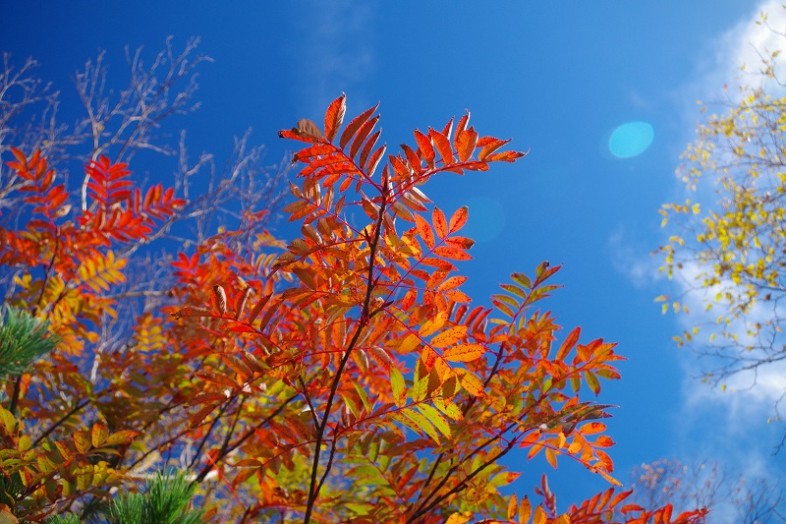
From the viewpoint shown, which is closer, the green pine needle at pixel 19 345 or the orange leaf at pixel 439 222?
the orange leaf at pixel 439 222

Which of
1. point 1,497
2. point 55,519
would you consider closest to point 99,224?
point 1,497

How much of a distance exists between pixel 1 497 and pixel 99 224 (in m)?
1.29

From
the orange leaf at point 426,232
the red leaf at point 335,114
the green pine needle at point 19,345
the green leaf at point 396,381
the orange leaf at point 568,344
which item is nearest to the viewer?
the red leaf at point 335,114

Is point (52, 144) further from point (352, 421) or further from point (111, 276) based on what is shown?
point (352, 421)

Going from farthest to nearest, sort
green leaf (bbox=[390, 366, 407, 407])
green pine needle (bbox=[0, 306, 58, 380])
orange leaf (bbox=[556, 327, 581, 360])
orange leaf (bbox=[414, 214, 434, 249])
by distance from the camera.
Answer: green pine needle (bbox=[0, 306, 58, 380])
orange leaf (bbox=[556, 327, 581, 360])
orange leaf (bbox=[414, 214, 434, 249])
green leaf (bbox=[390, 366, 407, 407])

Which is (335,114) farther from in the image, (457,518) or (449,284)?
(457,518)

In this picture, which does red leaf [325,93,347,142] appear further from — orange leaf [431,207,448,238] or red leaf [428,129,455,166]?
orange leaf [431,207,448,238]

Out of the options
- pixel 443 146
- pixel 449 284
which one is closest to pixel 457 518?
pixel 449 284

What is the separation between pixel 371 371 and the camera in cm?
195

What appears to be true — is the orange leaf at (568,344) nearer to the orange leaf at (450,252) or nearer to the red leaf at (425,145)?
the orange leaf at (450,252)

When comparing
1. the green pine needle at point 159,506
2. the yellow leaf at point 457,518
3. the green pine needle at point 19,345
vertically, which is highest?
the green pine needle at point 19,345

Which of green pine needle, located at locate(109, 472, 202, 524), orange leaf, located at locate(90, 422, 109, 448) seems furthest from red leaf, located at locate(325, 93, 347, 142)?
orange leaf, located at locate(90, 422, 109, 448)

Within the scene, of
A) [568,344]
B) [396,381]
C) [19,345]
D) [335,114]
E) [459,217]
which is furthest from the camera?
[19,345]

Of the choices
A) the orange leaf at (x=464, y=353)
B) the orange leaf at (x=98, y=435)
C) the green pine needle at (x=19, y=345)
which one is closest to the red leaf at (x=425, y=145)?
the orange leaf at (x=464, y=353)
